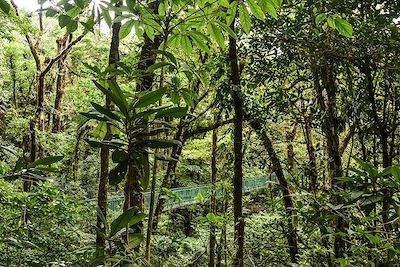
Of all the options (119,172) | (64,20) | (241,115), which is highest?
(64,20)

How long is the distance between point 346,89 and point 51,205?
8.73 ft

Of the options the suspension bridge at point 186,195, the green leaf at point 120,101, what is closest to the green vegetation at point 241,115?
the green leaf at point 120,101

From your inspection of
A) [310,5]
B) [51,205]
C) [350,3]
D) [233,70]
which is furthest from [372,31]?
[51,205]

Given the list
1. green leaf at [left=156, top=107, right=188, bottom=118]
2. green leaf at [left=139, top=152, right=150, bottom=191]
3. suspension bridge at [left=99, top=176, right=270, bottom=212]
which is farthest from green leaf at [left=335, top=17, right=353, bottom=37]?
suspension bridge at [left=99, top=176, right=270, bottom=212]

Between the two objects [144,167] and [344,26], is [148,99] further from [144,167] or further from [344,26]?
[344,26]

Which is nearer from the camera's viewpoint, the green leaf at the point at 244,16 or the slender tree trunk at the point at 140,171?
the slender tree trunk at the point at 140,171

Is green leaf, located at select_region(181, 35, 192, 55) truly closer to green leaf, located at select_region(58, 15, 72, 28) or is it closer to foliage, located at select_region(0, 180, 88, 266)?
green leaf, located at select_region(58, 15, 72, 28)

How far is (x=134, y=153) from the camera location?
3.01 feet

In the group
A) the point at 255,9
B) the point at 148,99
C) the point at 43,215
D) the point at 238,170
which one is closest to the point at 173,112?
the point at 148,99

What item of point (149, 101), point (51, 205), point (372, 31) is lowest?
point (51, 205)

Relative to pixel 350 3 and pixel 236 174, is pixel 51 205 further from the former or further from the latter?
pixel 350 3

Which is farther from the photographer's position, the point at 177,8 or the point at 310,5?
the point at 310,5

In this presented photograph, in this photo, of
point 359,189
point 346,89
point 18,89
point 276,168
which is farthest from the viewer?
point 18,89

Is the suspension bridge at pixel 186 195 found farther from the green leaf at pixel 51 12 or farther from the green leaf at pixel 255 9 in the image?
the green leaf at pixel 51 12
